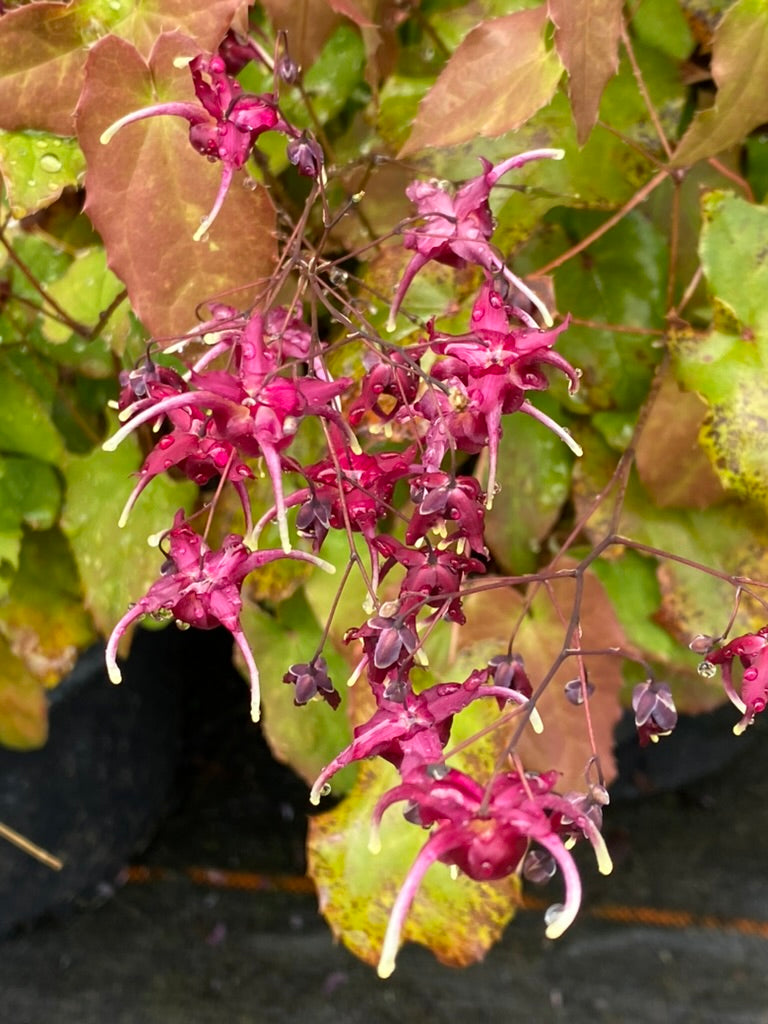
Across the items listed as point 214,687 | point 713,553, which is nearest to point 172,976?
point 214,687

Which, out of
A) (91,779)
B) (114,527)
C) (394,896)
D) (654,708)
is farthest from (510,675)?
(91,779)

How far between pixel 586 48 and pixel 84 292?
26cm

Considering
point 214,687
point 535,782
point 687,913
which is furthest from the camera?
point 214,687

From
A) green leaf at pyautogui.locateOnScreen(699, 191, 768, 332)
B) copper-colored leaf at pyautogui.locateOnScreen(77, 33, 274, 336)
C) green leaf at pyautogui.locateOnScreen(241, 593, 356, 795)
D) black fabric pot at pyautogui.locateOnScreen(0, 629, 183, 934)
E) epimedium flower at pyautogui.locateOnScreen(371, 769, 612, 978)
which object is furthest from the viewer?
black fabric pot at pyautogui.locateOnScreen(0, 629, 183, 934)

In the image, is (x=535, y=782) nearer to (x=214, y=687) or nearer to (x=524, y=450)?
(x=524, y=450)

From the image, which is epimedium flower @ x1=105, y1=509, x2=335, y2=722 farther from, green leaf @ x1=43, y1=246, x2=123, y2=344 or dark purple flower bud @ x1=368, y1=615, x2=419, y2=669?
green leaf @ x1=43, y1=246, x2=123, y2=344

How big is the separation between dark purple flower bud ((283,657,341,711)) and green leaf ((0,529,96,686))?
33 cm

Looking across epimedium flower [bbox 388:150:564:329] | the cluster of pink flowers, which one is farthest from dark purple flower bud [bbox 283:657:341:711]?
epimedium flower [bbox 388:150:564:329]

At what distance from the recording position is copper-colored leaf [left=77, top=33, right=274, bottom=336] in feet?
1.11

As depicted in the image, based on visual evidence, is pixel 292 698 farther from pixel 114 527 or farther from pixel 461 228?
pixel 461 228

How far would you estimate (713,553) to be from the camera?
53cm

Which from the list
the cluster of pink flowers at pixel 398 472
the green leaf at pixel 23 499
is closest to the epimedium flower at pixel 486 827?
the cluster of pink flowers at pixel 398 472

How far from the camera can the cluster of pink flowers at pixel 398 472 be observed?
237mm

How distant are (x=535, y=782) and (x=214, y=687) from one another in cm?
68
